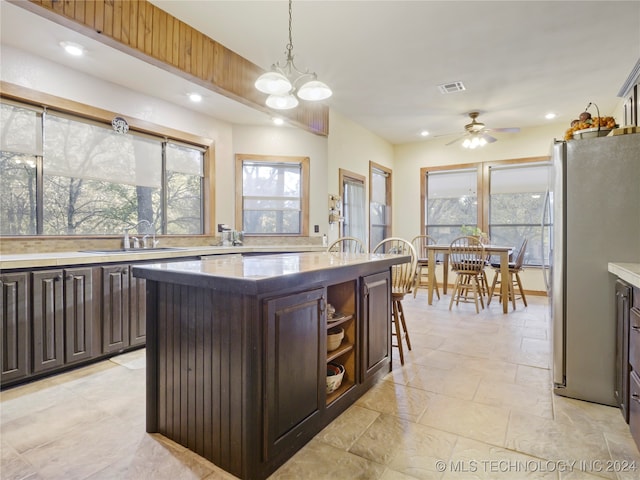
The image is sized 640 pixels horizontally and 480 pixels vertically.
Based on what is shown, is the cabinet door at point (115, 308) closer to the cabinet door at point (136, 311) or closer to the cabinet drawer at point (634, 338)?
the cabinet door at point (136, 311)

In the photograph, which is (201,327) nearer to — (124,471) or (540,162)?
(124,471)

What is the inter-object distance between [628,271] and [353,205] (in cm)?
437

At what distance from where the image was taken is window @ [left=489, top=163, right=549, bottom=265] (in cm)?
605

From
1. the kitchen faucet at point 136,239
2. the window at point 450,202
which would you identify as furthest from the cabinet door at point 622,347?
the window at point 450,202

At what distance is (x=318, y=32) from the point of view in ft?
10.4

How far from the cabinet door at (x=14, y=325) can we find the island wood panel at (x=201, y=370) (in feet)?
4.36

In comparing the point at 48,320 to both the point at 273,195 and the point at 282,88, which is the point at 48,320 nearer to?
the point at 282,88

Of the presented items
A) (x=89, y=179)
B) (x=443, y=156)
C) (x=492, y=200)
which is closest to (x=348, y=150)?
(x=443, y=156)

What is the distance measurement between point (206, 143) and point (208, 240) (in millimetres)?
1298

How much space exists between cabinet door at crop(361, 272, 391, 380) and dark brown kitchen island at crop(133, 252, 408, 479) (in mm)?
277

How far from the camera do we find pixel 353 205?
236 inches

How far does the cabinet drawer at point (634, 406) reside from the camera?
1.71 metres

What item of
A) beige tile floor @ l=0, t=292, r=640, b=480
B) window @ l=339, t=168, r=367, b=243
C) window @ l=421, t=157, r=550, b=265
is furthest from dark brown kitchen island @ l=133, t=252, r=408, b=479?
window @ l=421, t=157, r=550, b=265

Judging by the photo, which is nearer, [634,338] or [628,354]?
[634,338]
